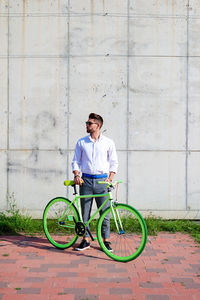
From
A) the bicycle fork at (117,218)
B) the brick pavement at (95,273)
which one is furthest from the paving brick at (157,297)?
the bicycle fork at (117,218)

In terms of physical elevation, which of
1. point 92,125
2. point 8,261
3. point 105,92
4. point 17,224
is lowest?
point 8,261

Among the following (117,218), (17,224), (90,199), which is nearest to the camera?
(117,218)

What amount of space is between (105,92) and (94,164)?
2053 millimetres

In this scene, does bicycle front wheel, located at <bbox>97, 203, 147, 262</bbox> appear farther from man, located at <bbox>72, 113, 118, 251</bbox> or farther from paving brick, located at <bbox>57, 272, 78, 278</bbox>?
paving brick, located at <bbox>57, 272, 78, 278</bbox>

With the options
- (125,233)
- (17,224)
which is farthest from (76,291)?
(17,224)

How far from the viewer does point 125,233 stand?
5602mm

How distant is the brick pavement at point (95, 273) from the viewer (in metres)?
4.23

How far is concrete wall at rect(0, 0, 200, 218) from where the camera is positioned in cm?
733

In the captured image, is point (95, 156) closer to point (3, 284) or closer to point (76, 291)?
point (76, 291)

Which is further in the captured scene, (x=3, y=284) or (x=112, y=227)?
(x=112, y=227)

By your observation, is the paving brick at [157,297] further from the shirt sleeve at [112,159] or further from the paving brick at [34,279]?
the shirt sleeve at [112,159]

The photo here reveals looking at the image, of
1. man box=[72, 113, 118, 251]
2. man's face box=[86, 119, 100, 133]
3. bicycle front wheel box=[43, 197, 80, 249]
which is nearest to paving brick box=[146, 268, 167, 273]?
man box=[72, 113, 118, 251]

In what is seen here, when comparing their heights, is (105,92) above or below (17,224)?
above

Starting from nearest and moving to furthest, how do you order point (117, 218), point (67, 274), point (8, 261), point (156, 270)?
1. point (67, 274)
2. point (156, 270)
3. point (8, 261)
4. point (117, 218)
